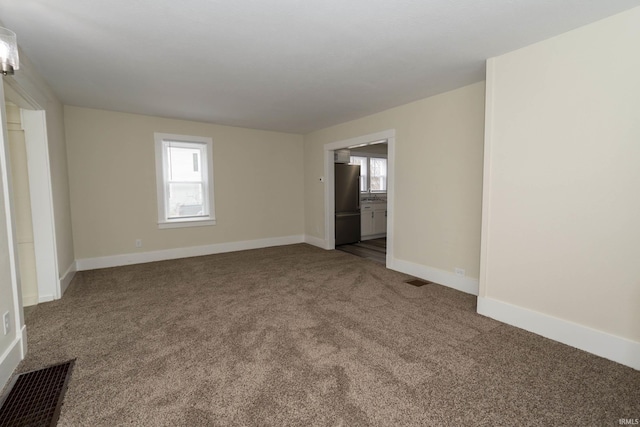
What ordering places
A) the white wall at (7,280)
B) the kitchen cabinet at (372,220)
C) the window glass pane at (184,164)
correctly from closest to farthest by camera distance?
1. the white wall at (7,280)
2. the window glass pane at (184,164)
3. the kitchen cabinet at (372,220)

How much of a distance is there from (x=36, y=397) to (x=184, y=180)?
3936 millimetres

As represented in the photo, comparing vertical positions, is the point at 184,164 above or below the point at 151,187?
above

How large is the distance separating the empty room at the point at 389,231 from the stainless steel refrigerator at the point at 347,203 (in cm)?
184

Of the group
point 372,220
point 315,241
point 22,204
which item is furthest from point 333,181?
point 22,204

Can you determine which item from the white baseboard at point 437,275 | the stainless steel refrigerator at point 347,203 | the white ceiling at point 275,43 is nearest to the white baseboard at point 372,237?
the stainless steel refrigerator at point 347,203

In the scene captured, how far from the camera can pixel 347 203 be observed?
20.6 ft

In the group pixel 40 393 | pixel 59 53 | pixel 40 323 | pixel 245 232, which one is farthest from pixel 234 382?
pixel 245 232

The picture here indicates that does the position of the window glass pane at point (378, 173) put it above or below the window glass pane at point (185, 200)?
above

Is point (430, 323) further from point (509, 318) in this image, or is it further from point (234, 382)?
point (234, 382)

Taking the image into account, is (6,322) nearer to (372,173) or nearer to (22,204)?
(22,204)

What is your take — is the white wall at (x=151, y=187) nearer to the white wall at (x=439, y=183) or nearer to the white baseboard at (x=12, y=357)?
the white wall at (x=439, y=183)

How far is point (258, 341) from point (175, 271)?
2581 millimetres

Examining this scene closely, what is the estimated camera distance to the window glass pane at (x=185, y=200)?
515 cm

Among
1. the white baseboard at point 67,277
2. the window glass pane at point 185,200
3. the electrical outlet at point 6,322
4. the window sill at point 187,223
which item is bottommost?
the white baseboard at point 67,277
